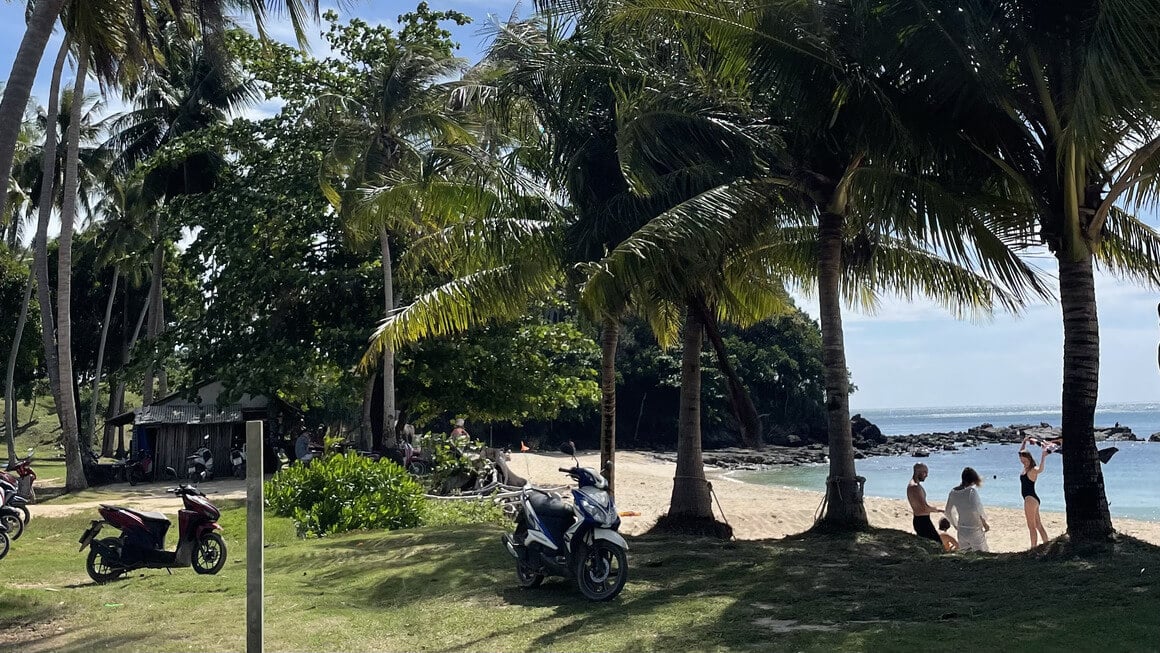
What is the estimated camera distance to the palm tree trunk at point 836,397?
39.7 feet

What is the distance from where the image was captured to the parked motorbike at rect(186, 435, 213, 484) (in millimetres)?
24500

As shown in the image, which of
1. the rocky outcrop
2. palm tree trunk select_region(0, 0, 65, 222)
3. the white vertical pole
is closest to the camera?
the white vertical pole

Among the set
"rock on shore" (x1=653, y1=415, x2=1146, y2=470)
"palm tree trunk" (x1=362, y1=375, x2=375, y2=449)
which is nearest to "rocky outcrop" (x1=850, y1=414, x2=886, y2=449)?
"rock on shore" (x1=653, y1=415, x2=1146, y2=470)

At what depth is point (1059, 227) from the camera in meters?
9.22

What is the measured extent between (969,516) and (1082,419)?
9.53 ft

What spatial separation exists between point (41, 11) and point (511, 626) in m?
6.99

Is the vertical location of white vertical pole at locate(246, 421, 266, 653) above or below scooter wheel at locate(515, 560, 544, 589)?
above

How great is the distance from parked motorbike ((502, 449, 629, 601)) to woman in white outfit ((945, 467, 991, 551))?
517cm

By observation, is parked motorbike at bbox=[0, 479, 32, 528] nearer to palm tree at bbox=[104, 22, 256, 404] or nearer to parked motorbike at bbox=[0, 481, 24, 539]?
parked motorbike at bbox=[0, 481, 24, 539]

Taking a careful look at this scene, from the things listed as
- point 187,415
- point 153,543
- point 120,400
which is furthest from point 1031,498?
point 120,400

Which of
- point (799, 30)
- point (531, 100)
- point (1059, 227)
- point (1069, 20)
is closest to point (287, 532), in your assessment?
point (531, 100)

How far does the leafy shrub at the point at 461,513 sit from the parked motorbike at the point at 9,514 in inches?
198

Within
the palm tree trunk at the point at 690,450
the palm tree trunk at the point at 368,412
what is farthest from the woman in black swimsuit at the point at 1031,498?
the palm tree trunk at the point at 368,412

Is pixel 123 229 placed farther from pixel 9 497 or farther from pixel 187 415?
pixel 9 497
